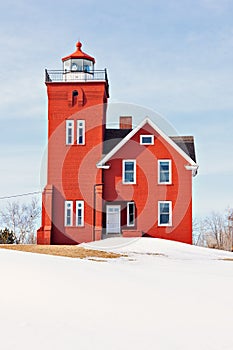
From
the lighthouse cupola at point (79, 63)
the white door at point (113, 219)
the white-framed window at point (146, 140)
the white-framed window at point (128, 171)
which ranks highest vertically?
the lighthouse cupola at point (79, 63)

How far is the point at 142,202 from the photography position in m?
31.2

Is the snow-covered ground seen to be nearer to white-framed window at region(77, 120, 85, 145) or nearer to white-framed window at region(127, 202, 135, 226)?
white-framed window at region(127, 202, 135, 226)

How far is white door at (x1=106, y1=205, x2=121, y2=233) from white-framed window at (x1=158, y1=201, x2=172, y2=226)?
7.63 feet

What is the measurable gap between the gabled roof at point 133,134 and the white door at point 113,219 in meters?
2.58

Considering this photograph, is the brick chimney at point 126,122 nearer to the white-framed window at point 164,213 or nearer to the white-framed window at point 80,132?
the white-framed window at point 80,132

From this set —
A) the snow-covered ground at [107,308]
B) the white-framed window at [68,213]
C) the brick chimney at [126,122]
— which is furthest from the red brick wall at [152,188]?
the snow-covered ground at [107,308]

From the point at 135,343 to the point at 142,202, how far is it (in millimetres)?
22943

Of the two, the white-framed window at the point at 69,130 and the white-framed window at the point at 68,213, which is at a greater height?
the white-framed window at the point at 69,130

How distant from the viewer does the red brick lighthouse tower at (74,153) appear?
31234 millimetres

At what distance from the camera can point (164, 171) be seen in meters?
31.6

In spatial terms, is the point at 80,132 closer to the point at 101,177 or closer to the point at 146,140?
the point at 101,177

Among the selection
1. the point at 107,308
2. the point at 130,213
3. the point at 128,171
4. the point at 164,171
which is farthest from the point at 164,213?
the point at 107,308

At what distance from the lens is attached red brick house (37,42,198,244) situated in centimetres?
3116

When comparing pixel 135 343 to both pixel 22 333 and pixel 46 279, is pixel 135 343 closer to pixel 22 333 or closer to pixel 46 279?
pixel 22 333
